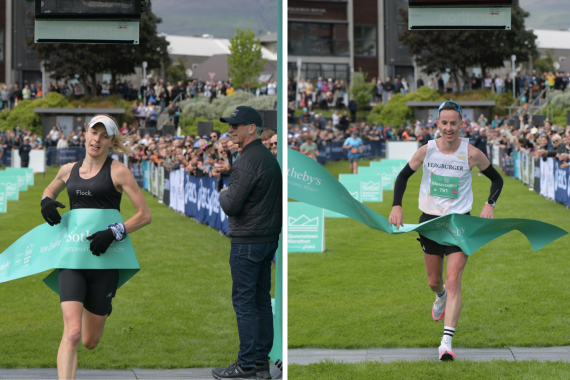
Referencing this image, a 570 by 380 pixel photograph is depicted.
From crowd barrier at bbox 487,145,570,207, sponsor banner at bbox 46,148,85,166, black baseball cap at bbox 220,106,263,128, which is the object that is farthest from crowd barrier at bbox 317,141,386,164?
black baseball cap at bbox 220,106,263,128

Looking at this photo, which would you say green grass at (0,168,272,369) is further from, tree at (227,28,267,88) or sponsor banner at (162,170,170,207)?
tree at (227,28,267,88)

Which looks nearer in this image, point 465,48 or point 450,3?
point 450,3

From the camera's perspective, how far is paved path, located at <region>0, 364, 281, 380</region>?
247 inches

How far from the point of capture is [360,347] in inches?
285

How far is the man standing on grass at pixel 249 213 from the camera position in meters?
5.82

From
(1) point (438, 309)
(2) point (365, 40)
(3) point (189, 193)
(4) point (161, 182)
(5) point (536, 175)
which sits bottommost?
(1) point (438, 309)

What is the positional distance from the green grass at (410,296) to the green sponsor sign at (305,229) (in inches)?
7.9

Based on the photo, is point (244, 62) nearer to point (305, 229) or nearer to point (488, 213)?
point (305, 229)

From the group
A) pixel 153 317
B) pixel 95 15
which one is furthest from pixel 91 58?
pixel 95 15

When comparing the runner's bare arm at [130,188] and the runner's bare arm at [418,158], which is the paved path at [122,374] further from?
the runner's bare arm at [418,158]

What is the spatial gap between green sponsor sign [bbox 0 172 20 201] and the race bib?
1526 cm

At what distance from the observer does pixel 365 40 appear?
58531mm

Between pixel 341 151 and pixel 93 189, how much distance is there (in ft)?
110

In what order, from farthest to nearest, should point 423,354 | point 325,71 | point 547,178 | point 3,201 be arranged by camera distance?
point 325,71 → point 547,178 → point 3,201 → point 423,354
